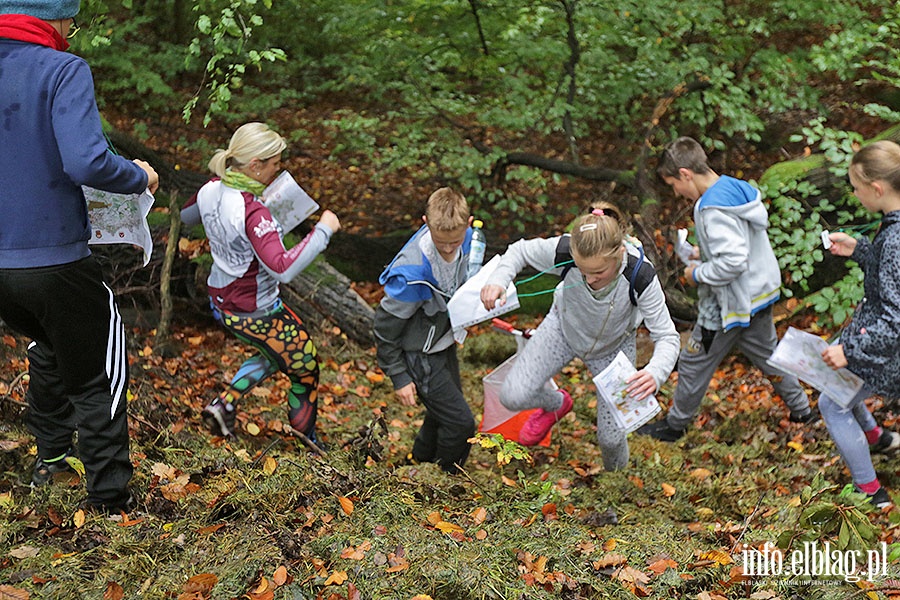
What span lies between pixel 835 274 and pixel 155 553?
19.2 feet

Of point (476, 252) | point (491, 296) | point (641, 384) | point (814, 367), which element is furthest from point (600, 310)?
point (814, 367)

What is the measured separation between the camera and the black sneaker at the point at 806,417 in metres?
5.19

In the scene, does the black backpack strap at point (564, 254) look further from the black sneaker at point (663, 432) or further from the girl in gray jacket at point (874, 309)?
the black sneaker at point (663, 432)

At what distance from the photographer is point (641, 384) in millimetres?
3631

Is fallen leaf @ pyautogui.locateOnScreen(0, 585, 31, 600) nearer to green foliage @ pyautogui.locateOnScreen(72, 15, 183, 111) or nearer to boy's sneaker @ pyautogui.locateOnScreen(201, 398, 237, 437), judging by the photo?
boy's sneaker @ pyautogui.locateOnScreen(201, 398, 237, 437)

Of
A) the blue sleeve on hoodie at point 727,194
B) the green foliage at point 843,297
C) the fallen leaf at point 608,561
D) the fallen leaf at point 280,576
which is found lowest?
the green foliage at point 843,297

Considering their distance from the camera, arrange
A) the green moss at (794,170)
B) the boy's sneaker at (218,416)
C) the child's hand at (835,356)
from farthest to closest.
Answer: the green moss at (794,170), the boy's sneaker at (218,416), the child's hand at (835,356)

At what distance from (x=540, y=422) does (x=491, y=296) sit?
48.9 inches

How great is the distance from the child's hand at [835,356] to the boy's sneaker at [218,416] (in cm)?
338

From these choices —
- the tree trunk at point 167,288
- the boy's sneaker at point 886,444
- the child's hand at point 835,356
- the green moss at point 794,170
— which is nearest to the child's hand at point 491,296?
the child's hand at point 835,356

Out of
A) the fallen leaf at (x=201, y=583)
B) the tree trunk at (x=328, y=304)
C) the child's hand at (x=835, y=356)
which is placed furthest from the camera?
the tree trunk at (x=328, y=304)

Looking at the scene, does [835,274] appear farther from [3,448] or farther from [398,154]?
[3,448]

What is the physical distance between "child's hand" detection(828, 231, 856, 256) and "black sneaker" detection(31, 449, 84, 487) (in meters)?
4.02

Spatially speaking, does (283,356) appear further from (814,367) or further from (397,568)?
(814,367)
